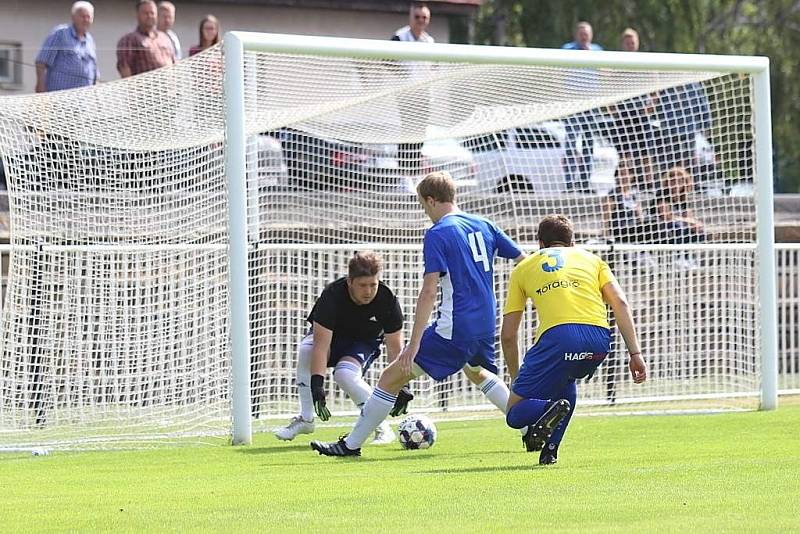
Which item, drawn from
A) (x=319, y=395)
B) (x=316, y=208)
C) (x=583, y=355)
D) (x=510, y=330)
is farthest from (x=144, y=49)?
(x=583, y=355)

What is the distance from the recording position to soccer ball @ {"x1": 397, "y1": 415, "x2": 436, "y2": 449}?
34.1 ft

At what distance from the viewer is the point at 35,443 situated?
451 inches

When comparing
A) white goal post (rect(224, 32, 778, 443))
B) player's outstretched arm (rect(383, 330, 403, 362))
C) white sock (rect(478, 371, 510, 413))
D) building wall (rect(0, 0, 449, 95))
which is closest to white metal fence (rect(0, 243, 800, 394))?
white goal post (rect(224, 32, 778, 443))

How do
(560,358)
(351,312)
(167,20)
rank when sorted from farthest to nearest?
(167,20) → (351,312) → (560,358)

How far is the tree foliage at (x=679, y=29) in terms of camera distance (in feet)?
88.5

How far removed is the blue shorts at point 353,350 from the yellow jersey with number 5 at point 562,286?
181 cm

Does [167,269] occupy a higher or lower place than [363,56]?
lower

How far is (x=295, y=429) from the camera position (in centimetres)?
1105

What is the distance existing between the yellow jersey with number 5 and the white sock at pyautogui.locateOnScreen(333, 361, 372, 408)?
5.76ft

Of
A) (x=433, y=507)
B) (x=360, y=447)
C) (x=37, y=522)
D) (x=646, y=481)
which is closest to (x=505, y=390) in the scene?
(x=360, y=447)

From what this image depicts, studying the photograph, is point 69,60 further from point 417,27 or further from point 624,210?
point 624,210

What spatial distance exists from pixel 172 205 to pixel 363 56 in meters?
1.87

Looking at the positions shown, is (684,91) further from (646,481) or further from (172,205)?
(646,481)

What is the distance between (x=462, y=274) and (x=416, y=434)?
49.5 inches
